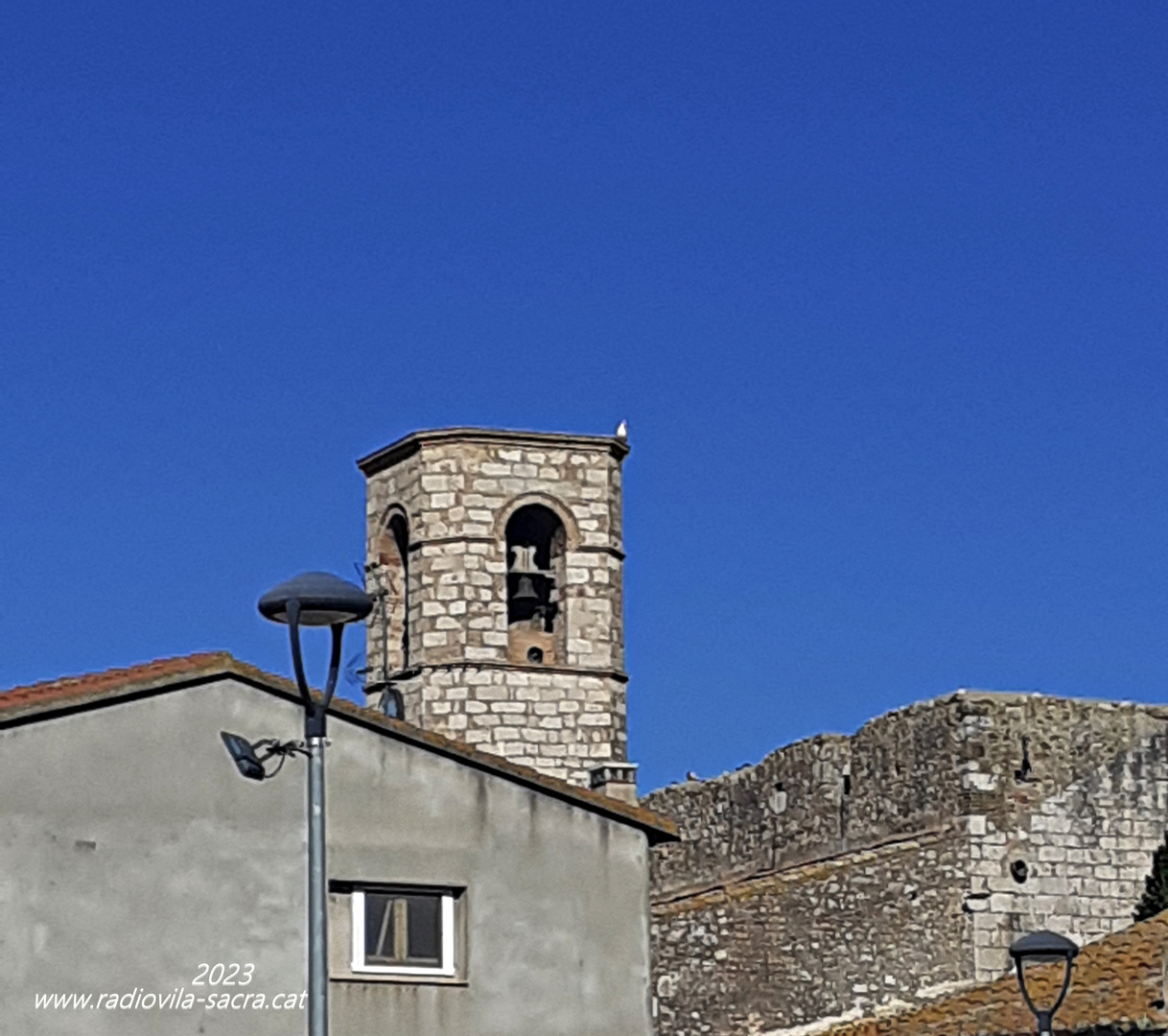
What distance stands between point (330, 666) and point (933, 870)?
65.9ft

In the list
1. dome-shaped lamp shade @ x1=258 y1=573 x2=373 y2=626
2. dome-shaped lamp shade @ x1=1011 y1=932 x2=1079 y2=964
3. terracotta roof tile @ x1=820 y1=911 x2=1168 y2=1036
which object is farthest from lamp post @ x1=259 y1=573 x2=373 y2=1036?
terracotta roof tile @ x1=820 y1=911 x2=1168 y2=1036

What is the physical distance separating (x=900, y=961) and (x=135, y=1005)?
16.6 metres

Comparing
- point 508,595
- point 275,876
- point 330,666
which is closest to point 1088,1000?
point 275,876

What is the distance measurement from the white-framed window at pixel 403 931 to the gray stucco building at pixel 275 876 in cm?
1

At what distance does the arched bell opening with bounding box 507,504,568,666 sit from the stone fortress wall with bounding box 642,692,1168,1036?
433cm

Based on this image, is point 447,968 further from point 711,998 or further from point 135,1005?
point 711,998

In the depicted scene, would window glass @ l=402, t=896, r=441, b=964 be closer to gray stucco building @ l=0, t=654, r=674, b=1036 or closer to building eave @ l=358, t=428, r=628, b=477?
gray stucco building @ l=0, t=654, r=674, b=1036

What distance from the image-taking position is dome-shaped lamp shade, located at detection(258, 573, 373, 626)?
14.8 meters

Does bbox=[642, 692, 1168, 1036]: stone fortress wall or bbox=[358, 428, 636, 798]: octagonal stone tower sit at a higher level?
bbox=[358, 428, 636, 798]: octagonal stone tower

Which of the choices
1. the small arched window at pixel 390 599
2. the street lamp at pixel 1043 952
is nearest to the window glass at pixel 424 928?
the street lamp at pixel 1043 952

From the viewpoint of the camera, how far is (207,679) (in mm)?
19344

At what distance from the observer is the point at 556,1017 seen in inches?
786

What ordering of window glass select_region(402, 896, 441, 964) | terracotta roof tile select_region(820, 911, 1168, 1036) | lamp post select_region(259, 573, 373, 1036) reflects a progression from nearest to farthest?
lamp post select_region(259, 573, 373, 1036), window glass select_region(402, 896, 441, 964), terracotta roof tile select_region(820, 911, 1168, 1036)

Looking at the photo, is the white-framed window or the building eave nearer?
the white-framed window
